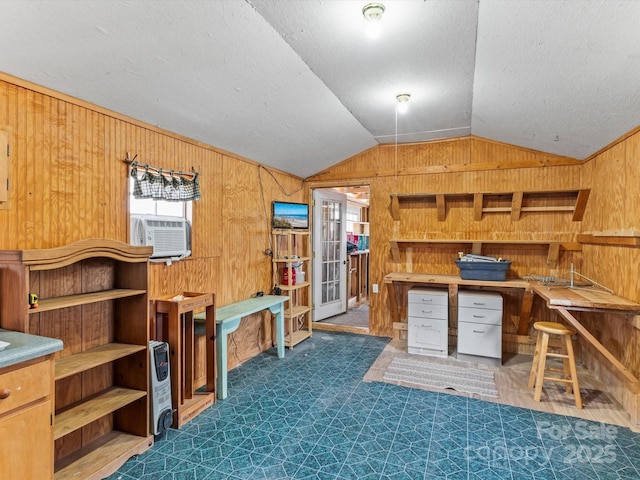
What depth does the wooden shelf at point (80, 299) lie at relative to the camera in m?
1.78

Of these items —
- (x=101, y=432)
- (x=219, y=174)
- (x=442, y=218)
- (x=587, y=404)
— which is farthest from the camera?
(x=442, y=218)

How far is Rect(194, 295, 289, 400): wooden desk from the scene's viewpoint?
2971 millimetres

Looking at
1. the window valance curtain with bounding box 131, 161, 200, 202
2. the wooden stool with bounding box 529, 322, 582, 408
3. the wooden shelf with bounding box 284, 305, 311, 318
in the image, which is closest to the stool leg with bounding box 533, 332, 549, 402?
the wooden stool with bounding box 529, 322, 582, 408

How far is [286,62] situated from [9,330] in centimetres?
219

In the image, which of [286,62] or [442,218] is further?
[442,218]

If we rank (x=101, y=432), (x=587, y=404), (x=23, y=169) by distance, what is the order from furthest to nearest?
1. (x=587, y=404)
2. (x=101, y=432)
3. (x=23, y=169)

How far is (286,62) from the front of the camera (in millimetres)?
2404

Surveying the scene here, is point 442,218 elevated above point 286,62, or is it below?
below

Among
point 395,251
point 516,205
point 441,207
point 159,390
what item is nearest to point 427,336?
point 395,251

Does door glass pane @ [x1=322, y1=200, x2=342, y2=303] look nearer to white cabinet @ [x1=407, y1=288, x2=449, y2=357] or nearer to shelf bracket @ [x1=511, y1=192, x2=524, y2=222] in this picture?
white cabinet @ [x1=407, y1=288, x2=449, y2=357]

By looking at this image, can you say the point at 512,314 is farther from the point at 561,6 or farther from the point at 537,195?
the point at 561,6

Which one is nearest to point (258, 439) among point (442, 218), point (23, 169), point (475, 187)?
point (23, 169)

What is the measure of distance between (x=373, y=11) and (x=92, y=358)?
8.14 feet

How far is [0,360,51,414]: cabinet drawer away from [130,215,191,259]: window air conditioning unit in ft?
3.60
